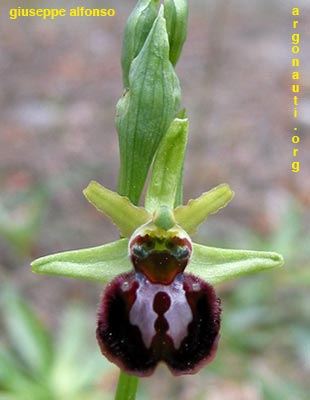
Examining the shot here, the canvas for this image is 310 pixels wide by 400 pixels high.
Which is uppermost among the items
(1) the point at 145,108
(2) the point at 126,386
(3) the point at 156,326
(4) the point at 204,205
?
(1) the point at 145,108

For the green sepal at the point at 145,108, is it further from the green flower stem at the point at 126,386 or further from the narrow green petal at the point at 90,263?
the green flower stem at the point at 126,386

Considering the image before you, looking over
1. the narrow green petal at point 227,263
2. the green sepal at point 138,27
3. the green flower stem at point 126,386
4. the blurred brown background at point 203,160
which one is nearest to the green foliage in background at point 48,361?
the blurred brown background at point 203,160

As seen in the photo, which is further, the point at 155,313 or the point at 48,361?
the point at 48,361

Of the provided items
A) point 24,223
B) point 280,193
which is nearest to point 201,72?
point 280,193

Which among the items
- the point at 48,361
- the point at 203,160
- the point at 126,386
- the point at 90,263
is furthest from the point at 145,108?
the point at 203,160

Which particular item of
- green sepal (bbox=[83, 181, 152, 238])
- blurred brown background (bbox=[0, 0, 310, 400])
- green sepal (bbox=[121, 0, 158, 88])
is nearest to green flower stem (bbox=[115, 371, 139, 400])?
green sepal (bbox=[83, 181, 152, 238])

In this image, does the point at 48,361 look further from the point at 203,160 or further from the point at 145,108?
the point at 203,160

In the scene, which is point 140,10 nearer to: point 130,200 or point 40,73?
point 130,200
